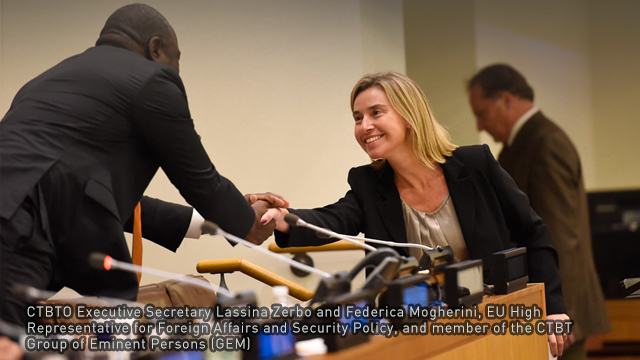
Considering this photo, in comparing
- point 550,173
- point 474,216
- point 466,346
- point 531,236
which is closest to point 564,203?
point 550,173

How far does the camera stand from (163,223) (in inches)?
99.5

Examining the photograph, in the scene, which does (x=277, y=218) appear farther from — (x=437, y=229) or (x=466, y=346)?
(x=466, y=346)

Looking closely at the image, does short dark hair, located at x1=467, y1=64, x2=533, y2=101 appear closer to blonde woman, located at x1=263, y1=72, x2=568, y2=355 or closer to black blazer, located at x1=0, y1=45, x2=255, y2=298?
blonde woman, located at x1=263, y1=72, x2=568, y2=355

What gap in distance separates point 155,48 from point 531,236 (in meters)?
1.49

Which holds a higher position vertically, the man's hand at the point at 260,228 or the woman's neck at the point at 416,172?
the woman's neck at the point at 416,172

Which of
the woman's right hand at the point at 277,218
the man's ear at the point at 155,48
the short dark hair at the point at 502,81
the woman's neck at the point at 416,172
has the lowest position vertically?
the woman's right hand at the point at 277,218

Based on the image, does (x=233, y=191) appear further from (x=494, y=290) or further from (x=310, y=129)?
(x=310, y=129)

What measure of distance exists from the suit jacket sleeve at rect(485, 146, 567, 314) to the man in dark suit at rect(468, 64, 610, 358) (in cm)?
211

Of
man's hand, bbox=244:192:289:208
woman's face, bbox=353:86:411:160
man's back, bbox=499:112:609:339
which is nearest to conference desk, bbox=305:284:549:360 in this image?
woman's face, bbox=353:86:411:160

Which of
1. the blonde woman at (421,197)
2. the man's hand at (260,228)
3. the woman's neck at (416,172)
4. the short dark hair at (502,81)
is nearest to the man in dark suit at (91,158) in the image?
the man's hand at (260,228)

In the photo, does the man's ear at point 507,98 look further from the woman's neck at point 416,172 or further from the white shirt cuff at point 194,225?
the white shirt cuff at point 194,225

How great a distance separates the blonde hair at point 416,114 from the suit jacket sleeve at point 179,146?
2.53ft

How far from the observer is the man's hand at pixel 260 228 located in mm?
2312

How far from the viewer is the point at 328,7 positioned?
4.22 meters
